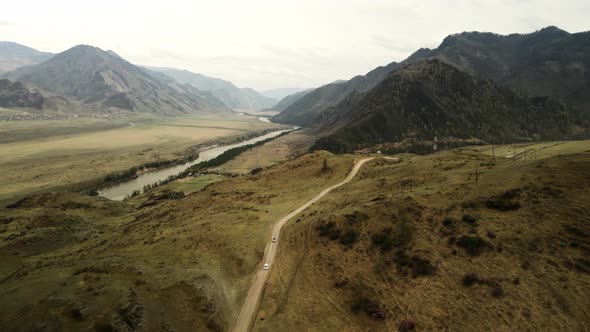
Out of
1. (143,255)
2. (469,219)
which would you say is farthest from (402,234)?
(143,255)

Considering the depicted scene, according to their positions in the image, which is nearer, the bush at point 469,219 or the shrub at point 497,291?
the shrub at point 497,291

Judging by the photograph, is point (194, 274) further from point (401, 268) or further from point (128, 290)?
point (401, 268)

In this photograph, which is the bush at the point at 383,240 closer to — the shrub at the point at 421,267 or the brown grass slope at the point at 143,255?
the shrub at the point at 421,267

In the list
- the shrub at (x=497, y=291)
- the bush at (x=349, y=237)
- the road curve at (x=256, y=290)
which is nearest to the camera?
the shrub at (x=497, y=291)

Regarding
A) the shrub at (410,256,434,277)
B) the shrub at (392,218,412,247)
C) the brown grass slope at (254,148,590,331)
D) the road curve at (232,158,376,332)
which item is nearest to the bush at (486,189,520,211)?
the brown grass slope at (254,148,590,331)

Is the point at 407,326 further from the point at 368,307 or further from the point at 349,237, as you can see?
the point at 349,237

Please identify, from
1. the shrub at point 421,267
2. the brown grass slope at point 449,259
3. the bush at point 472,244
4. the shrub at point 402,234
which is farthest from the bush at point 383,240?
the bush at point 472,244

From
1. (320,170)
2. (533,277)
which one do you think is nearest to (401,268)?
(533,277)
